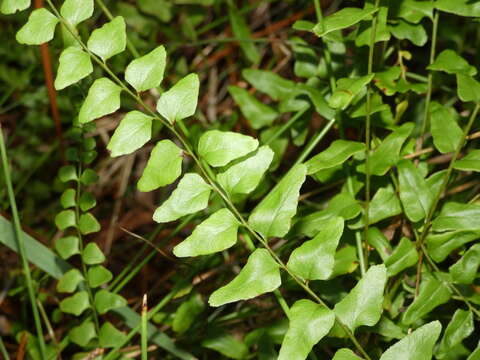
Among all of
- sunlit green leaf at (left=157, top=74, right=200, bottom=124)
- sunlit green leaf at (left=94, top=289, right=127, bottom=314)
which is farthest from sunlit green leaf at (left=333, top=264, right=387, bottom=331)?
sunlit green leaf at (left=94, top=289, right=127, bottom=314)

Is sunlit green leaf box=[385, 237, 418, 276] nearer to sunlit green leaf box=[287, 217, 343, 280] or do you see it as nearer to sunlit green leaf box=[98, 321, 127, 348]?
sunlit green leaf box=[287, 217, 343, 280]

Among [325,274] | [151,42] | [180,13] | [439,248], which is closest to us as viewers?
[325,274]

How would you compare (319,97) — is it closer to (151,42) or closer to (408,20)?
(408,20)

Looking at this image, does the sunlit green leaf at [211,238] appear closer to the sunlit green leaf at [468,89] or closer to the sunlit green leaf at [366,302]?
the sunlit green leaf at [366,302]

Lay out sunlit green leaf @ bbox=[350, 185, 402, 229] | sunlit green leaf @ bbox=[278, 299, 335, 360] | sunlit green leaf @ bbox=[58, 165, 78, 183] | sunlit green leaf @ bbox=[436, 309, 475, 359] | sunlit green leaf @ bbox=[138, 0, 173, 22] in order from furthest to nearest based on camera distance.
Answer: sunlit green leaf @ bbox=[138, 0, 173, 22]
sunlit green leaf @ bbox=[58, 165, 78, 183]
sunlit green leaf @ bbox=[350, 185, 402, 229]
sunlit green leaf @ bbox=[436, 309, 475, 359]
sunlit green leaf @ bbox=[278, 299, 335, 360]

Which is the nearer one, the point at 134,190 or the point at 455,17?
the point at 455,17

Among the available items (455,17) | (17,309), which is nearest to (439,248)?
(455,17)

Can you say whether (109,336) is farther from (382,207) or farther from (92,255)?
(382,207)
